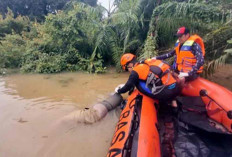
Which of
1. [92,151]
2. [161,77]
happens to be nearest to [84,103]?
[92,151]

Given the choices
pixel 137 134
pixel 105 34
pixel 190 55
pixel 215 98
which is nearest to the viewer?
pixel 137 134

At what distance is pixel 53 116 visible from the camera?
3.60m

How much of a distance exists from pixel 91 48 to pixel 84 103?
385 cm

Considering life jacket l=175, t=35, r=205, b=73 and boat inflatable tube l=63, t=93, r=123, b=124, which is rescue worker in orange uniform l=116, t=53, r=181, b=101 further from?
boat inflatable tube l=63, t=93, r=123, b=124

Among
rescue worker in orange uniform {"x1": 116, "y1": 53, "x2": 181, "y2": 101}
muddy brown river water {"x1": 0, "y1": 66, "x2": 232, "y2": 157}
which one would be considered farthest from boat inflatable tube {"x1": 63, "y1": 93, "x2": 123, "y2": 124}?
rescue worker in orange uniform {"x1": 116, "y1": 53, "x2": 181, "y2": 101}

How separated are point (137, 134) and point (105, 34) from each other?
5339 millimetres

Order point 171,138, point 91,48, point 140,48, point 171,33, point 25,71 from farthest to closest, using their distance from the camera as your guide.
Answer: point 91,48, point 25,71, point 140,48, point 171,33, point 171,138

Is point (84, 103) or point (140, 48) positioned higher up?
point (140, 48)

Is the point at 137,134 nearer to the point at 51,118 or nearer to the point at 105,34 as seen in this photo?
the point at 51,118

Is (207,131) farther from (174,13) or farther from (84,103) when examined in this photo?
(174,13)

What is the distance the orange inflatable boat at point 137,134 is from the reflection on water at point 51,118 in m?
0.57

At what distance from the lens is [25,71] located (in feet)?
22.9

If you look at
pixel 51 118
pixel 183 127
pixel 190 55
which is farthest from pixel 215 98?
pixel 51 118

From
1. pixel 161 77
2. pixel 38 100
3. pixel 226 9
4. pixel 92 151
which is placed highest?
pixel 226 9
